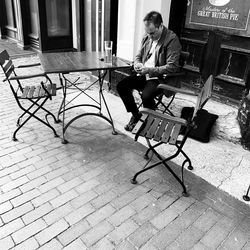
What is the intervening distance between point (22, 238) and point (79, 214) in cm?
47

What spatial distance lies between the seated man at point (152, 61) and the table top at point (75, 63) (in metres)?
0.31

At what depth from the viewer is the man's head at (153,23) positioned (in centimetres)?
311

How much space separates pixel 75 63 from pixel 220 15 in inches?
75.7

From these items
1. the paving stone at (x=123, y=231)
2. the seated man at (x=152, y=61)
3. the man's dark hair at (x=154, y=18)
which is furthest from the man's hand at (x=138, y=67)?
the paving stone at (x=123, y=231)

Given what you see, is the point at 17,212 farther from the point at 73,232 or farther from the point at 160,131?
the point at 160,131

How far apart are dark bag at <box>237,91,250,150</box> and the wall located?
161 centimetres

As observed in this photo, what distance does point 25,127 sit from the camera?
3.71 meters

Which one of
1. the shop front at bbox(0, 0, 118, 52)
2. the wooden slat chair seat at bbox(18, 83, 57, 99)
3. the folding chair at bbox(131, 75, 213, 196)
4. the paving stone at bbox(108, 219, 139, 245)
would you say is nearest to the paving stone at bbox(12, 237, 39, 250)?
the paving stone at bbox(108, 219, 139, 245)

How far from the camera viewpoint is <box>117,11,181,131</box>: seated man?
3.23m

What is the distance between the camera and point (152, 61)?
3.52m

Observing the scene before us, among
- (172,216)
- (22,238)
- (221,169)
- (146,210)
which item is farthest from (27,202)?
(221,169)

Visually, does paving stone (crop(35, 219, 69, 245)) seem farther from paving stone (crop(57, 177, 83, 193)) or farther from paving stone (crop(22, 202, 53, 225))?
paving stone (crop(57, 177, 83, 193))

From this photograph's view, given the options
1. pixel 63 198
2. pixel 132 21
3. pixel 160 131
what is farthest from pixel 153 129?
pixel 132 21

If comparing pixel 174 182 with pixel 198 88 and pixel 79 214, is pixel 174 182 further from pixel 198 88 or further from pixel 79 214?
pixel 198 88
